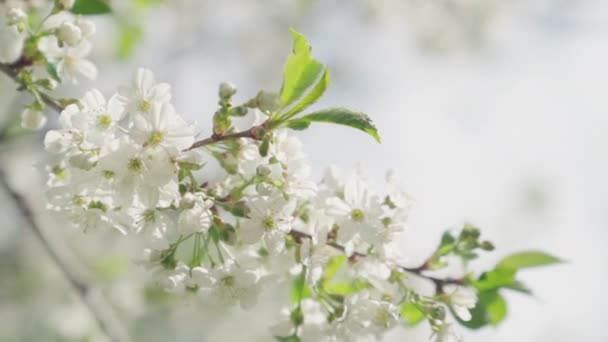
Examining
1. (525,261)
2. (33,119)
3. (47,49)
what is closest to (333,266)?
(525,261)

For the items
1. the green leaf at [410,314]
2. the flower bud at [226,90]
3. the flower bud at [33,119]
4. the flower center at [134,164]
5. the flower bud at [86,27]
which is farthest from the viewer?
the green leaf at [410,314]

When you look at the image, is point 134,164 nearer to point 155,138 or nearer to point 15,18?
point 155,138

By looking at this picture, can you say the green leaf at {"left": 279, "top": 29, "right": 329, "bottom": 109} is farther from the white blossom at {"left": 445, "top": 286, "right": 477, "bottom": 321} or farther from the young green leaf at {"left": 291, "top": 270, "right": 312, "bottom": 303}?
the white blossom at {"left": 445, "top": 286, "right": 477, "bottom": 321}

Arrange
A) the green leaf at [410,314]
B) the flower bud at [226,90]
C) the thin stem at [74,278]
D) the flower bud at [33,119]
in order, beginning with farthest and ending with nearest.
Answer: the thin stem at [74,278]
the green leaf at [410,314]
the flower bud at [33,119]
the flower bud at [226,90]

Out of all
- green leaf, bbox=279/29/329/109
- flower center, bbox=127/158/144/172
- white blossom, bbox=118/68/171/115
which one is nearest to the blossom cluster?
white blossom, bbox=118/68/171/115

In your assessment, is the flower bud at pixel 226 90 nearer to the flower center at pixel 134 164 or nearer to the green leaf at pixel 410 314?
the flower center at pixel 134 164

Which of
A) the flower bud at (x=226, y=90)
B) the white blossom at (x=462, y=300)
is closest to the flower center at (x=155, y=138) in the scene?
the flower bud at (x=226, y=90)

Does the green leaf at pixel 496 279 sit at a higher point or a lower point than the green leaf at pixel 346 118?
lower
